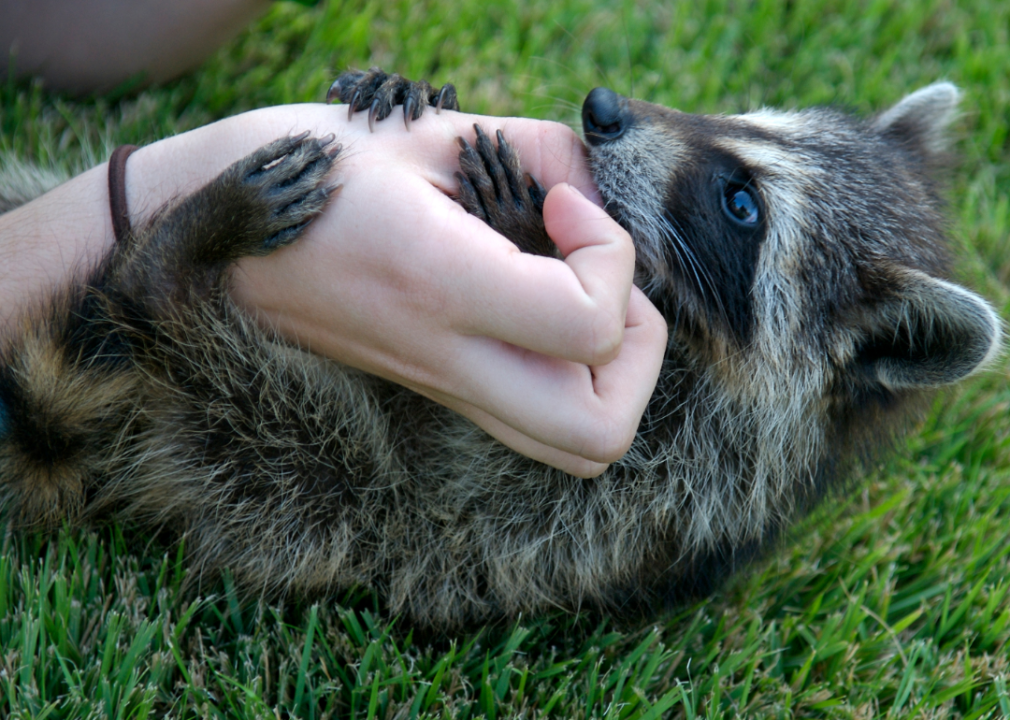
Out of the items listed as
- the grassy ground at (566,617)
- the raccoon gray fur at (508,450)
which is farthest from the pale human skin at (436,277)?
the grassy ground at (566,617)

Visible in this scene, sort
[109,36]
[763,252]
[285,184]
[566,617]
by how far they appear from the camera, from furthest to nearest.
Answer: [109,36] → [566,617] → [763,252] → [285,184]

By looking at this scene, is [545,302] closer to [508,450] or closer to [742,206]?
[508,450]

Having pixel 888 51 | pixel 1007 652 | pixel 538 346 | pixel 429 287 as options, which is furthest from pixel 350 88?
pixel 888 51

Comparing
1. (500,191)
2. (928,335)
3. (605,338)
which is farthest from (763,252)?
(605,338)

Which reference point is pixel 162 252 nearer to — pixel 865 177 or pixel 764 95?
pixel 865 177

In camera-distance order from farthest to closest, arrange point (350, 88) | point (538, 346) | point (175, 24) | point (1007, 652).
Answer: point (175, 24), point (1007, 652), point (350, 88), point (538, 346)

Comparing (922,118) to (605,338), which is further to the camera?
(922,118)
